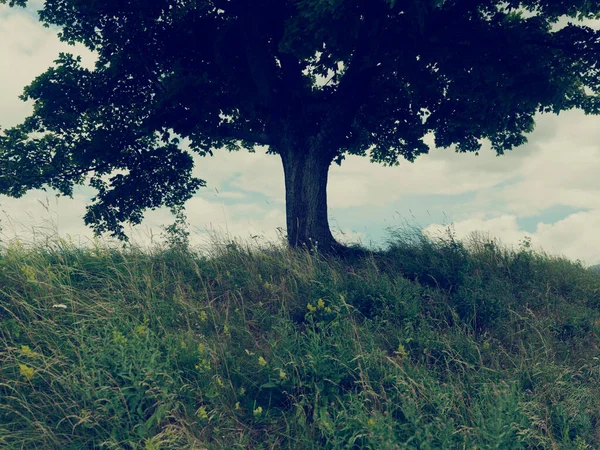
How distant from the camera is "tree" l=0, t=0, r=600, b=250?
10.3 metres

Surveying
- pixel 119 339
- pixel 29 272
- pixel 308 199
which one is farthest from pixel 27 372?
pixel 308 199

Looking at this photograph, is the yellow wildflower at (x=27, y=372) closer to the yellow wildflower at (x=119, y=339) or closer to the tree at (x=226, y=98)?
the yellow wildflower at (x=119, y=339)

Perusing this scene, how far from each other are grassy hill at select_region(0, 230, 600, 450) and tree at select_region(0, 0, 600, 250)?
3954mm

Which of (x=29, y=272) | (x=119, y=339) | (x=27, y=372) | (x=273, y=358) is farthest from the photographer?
(x=29, y=272)

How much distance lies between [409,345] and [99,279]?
4230 millimetres

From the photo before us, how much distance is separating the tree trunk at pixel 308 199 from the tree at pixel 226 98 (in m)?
0.03

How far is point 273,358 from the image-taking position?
17.3ft

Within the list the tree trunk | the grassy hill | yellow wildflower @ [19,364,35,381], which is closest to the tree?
the tree trunk

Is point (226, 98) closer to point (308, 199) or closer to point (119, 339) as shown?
point (308, 199)

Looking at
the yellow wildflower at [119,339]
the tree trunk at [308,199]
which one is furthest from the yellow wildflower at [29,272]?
the tree trunk at [308,199]

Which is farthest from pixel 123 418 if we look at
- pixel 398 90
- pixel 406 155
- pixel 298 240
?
pixel 406 155

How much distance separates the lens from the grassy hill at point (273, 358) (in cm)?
440

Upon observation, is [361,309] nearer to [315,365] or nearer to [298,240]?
[315,365]

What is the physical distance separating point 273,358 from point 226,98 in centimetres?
795
